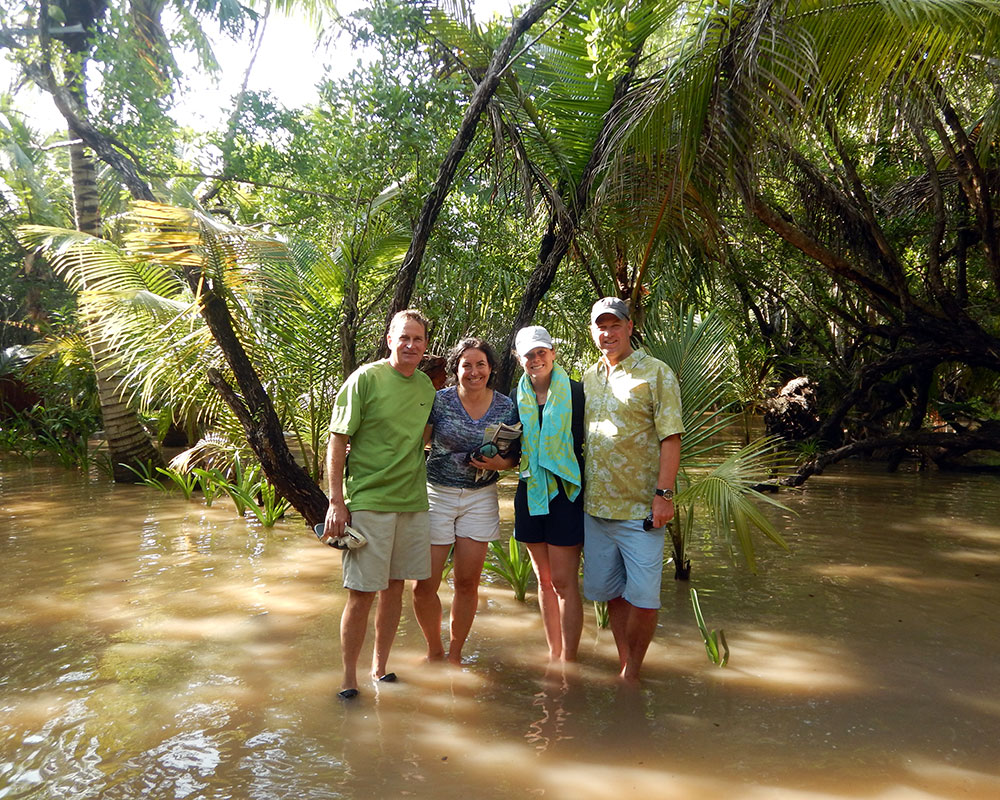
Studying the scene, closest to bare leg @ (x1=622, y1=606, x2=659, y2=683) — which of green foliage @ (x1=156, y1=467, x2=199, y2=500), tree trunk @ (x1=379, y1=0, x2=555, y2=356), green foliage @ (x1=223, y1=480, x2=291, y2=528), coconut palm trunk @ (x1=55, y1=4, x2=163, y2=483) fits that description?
tree trunk @ (x1=379, y1=0, x2=555, y2=356)

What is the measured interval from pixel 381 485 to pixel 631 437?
1.20m

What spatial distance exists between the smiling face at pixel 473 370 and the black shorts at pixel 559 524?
0.56 m

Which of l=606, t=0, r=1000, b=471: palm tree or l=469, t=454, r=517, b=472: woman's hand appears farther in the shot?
l=606, t=0, r=1000, b=471: palm tree

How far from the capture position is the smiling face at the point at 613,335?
160 inches

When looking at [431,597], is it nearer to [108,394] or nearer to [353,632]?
[353,632]

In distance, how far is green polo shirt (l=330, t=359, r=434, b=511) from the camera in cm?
390

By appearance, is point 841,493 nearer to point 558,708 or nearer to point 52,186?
point 558,708

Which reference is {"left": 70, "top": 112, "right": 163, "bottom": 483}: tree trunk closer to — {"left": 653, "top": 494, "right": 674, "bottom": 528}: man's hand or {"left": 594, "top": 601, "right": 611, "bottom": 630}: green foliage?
{"left": 594, "top": 601, "right": 611, "bottom": 630}: green foliage

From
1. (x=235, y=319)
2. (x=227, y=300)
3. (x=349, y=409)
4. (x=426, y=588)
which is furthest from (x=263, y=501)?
(x=349, y=409)

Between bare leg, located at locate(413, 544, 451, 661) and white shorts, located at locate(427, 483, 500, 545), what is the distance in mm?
85

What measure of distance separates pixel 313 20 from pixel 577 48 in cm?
684

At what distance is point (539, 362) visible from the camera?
415cm

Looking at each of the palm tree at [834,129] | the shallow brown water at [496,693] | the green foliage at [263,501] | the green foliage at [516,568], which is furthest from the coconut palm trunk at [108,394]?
the palm tree at [834,129]

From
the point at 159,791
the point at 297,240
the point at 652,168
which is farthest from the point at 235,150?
the point at 159,791
